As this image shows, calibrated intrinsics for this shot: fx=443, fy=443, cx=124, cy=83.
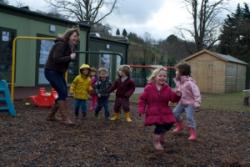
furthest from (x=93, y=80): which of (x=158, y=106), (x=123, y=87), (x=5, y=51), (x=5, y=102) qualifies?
(x=5, y=51)

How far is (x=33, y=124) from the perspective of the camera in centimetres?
799

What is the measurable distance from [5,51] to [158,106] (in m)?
8.46

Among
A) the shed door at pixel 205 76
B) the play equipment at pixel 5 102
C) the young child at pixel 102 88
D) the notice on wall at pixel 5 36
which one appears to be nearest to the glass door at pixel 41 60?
the notice on wall at pixel 5 36

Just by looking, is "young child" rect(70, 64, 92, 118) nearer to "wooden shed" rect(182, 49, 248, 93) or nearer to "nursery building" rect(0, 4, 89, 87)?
"nursery building" rect(0, 4, 89, 87)

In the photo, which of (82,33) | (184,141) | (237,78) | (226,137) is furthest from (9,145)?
(237,78)

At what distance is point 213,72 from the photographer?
30078 millimetres

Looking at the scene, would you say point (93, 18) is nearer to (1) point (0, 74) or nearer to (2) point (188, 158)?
(1) point (0, 74)

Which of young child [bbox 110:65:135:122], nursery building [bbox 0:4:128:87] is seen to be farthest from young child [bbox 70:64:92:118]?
nursery building [bbox 0:4:128:87]

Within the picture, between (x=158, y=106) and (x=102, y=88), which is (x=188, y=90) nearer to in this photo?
(x=158, y=106)

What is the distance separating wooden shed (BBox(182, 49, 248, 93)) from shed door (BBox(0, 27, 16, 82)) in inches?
701

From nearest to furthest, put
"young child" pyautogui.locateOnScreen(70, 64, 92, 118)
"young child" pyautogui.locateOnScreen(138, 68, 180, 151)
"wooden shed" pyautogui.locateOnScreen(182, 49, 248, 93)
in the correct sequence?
"young child" pyautogui.locateOnScreen(138, 68, 180, 151) → "young child" pyautogui.locateOnScreen(70, 64, 92, 118) → "wooden shed" pyautogui.locateOnScreen(182, 49, 248, 93)

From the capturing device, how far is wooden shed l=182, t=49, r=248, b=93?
97.4 ft

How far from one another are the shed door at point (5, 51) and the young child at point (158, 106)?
803cm

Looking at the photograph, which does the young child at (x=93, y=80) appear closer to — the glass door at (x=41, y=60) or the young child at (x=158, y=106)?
the young child at (x=158, y=106)
